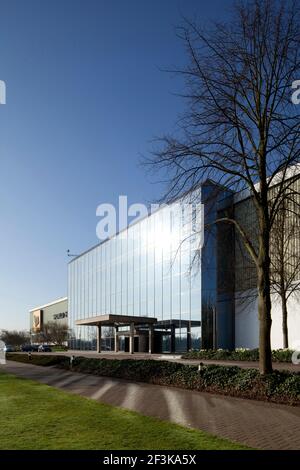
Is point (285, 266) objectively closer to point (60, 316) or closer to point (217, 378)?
point (217, 378)

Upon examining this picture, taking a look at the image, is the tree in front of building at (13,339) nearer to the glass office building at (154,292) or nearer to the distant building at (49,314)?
the distant building at (49,314)

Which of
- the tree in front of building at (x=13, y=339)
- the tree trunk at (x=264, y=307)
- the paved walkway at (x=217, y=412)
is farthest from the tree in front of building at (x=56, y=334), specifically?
the tree trunk at (x=264, y=307)

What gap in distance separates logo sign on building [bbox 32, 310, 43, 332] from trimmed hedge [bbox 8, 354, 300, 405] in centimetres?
12202

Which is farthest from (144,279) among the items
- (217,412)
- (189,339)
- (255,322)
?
(217,412)

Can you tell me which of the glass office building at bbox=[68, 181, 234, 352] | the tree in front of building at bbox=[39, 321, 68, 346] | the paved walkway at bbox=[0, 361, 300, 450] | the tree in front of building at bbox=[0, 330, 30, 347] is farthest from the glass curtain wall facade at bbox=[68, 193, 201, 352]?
the tree in front of building at bbox=[0, 330, 30, 347]

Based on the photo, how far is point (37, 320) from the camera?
150250 mm

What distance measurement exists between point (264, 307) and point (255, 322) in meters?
27.9

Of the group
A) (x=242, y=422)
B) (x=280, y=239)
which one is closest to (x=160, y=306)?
(x=280, y=239)

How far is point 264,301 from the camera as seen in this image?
612 inches

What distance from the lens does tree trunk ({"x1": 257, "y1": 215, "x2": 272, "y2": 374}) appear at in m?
15.2

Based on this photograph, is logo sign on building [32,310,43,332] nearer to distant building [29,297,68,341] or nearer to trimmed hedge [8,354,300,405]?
distant building [29,297,68,341]

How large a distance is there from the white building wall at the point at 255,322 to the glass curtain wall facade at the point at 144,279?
152 inches

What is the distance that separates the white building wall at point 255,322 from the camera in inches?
1441
